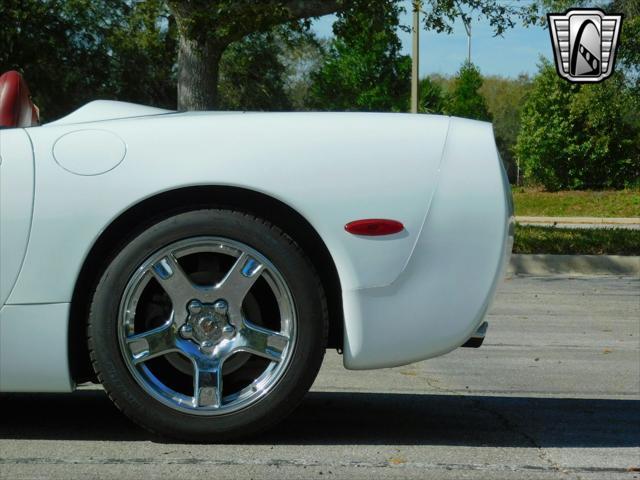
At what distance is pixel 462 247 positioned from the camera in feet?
11.9

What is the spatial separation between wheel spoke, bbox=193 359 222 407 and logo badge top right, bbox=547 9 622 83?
1845 cm

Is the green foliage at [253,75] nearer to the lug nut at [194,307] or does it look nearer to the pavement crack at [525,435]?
the pavement crack at [525,435]

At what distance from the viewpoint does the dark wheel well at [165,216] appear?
144 inches

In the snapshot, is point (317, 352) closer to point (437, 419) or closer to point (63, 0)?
point (437, 419)

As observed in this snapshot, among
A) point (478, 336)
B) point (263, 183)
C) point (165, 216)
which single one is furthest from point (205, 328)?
point (478, 336)

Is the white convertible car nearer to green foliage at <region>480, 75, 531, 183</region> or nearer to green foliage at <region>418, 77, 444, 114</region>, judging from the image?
green foliage at <region>418, 77, 444, 114</region>

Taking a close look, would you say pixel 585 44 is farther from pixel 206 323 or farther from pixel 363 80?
pixel 363 80

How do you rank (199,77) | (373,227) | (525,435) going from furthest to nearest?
(199,77) → (525,435) → (373,227)

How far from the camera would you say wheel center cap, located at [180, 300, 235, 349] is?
3.63 meters

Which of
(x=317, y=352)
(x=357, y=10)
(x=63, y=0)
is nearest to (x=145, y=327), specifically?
(x=317, y=352)

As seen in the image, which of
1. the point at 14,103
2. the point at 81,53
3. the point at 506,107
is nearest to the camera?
the point at 14,103

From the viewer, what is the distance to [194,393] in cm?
364

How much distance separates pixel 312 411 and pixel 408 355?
85cm

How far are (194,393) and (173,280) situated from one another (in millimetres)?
363
